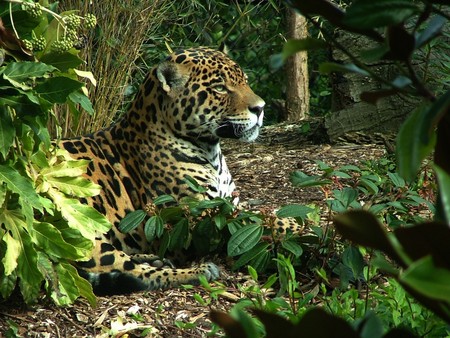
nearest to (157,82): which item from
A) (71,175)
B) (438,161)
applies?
(71,175)

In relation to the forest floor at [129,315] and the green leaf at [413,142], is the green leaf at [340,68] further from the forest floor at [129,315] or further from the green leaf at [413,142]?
the forest floor at [129,315]

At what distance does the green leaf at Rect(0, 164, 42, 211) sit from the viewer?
380 cm

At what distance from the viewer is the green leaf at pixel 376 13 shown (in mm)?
1072

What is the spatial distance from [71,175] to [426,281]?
3.54 m

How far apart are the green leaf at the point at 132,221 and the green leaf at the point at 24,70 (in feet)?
4.73

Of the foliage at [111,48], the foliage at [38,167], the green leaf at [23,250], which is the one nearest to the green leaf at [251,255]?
the foliage at [38,167]

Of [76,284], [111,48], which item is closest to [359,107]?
[111,48]

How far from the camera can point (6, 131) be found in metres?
3.71

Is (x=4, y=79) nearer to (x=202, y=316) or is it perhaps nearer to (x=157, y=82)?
(x=202, y=316)

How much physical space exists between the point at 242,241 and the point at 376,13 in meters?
3.55

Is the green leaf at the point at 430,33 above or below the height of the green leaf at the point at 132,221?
above

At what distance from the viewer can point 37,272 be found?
13.0 feet

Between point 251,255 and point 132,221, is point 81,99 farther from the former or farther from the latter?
point 251,255

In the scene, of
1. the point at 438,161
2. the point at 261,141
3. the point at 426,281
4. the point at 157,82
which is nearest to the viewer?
the point at 426,281
